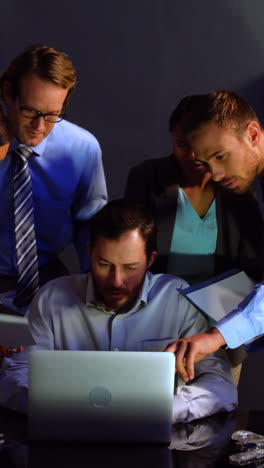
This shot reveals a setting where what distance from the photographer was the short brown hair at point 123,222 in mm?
2938

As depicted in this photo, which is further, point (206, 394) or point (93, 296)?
point (93, 296)

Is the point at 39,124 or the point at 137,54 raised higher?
the point at 137,54

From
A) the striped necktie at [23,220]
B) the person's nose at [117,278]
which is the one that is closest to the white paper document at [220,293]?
the person's nose at [117,278]

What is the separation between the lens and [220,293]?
3.06 m

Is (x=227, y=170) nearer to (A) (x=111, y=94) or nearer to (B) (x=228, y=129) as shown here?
(B) (x=228, y=129)

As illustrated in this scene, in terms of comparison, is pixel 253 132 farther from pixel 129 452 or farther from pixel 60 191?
pixel 129 452

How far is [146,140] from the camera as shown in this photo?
3059 millimetres

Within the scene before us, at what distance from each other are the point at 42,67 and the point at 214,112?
2.18ft

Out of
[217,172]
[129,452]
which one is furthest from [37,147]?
[129,452]

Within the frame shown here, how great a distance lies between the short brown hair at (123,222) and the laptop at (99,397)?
2.77 ft

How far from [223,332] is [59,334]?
605 millimetres

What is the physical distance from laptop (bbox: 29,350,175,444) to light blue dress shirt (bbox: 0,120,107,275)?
961 millimetres

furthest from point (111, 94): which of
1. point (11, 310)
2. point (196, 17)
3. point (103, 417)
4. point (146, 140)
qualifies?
point (103, 417)

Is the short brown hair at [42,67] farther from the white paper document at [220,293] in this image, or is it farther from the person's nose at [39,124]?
the white paper document at [220,293]
